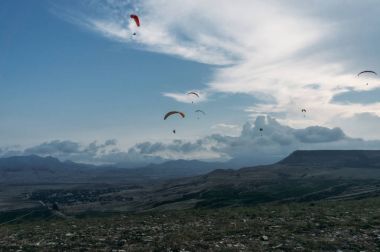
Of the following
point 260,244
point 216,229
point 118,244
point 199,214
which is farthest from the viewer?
point 199,214

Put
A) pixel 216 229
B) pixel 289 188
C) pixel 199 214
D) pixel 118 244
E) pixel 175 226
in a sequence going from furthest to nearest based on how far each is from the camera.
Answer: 1. pixel 289 188
2. pixel 199 214
3. pixel 175 226
4. pixel 216 229
5. pixel 118 244

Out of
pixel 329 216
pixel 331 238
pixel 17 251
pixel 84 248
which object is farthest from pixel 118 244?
pixel 329 216

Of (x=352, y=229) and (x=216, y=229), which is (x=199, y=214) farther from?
(x=352, y=229)

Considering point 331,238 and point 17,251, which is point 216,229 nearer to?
point 331,238

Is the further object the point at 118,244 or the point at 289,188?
the point at 289,188

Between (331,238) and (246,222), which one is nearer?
(331,238)

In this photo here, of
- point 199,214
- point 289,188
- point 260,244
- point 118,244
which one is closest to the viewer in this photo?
point 260,244

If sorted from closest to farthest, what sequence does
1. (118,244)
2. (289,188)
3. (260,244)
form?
(260,244) < (118,244) < (289,188)

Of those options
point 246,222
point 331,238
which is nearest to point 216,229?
point 246,222
